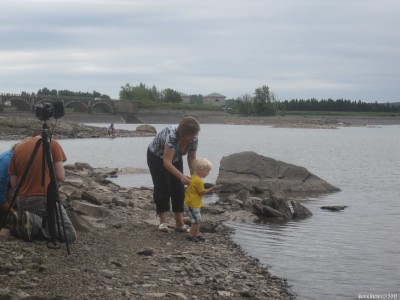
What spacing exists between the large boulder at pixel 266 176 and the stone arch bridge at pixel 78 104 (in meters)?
88.1

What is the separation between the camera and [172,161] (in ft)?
31.0

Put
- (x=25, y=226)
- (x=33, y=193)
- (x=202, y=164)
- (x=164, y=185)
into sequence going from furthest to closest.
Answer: (x=164, y=185)
(x=202, y=164)
(x=33, y=193)
(x=25, y=226)

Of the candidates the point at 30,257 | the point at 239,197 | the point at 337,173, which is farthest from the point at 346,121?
the point at 30,257

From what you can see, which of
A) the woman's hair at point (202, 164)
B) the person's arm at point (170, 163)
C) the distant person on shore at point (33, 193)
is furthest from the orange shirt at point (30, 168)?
the woman's hair at point (202, 164)

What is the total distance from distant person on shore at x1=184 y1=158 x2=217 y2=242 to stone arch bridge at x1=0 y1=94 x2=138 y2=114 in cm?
10039

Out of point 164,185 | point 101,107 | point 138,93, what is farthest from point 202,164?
point 138,93

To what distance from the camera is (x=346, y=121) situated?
188 meters

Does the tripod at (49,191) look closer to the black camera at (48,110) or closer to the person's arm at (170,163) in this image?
the black camera at (48,110)

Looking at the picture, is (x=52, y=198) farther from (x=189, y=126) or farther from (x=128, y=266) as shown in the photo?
(x=189, y=126)

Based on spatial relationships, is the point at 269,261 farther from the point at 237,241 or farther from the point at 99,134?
the point at 99,134

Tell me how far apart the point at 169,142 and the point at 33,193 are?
2156 millimetres

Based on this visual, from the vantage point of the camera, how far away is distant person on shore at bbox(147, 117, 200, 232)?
9.10 m

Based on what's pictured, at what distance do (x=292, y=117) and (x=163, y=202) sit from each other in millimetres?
173076

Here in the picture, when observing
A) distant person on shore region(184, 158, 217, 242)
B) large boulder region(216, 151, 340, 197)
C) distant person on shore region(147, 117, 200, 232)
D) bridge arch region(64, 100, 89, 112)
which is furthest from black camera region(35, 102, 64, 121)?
bridge arch region(64, 100, 89, 112)
